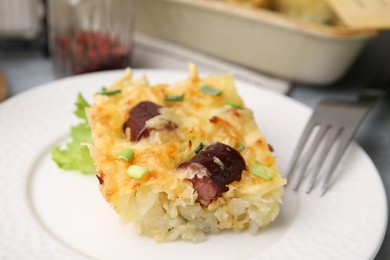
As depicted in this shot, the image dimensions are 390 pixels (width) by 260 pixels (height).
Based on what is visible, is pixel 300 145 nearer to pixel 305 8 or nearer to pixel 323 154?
pixel 323 154

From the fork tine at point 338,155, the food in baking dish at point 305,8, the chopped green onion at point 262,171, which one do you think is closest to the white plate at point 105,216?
the fork tine at point 338,155

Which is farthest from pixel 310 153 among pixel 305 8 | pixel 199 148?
pixel 305 8

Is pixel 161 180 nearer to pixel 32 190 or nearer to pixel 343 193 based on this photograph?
pixel 32 190

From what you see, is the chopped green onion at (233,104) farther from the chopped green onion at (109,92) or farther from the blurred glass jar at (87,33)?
the blurred glass jar at (87,33)

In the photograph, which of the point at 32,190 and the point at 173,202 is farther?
the point at 32,190

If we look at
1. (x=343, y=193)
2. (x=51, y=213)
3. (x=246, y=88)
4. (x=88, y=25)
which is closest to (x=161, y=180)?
(x=51, y=213)
